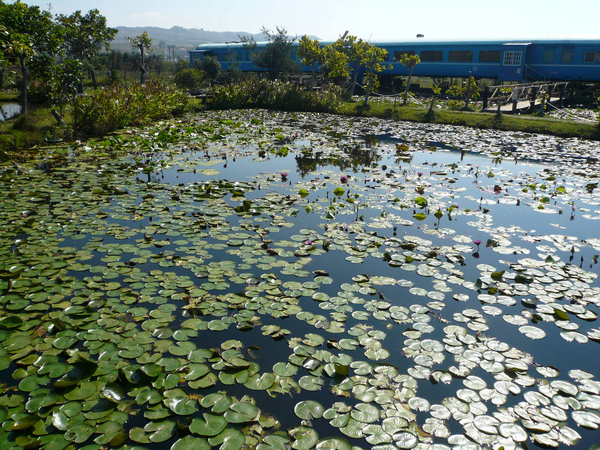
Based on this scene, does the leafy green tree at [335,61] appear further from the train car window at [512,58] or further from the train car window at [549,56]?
the train car window at [549,56]

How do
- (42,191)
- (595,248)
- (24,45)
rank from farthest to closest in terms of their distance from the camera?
(24,45)
(42,191)
(595,248)

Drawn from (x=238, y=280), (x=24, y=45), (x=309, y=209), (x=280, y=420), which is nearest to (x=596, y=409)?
(x=280, y=420)

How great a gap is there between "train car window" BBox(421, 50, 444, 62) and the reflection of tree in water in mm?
16701

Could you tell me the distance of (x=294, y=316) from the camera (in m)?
3.23

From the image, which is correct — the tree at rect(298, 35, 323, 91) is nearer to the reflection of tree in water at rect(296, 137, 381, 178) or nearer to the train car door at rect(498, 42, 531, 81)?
the train car door at rect(498, 42, 531, 81)

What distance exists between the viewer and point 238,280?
3.69 m

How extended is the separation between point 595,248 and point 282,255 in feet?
11.4

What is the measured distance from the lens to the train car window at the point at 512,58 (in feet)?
70.6

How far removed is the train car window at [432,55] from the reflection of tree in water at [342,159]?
16.7 meters

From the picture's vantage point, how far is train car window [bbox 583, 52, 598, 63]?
20.2 meters

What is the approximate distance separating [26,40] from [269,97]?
35.1ft

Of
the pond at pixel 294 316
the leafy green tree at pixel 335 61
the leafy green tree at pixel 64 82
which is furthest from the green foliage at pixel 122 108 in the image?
the leafy green tree at pixel 335 61

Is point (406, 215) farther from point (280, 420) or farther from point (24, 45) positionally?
point (24, 45)

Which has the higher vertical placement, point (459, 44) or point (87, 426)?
point (459, 44)
